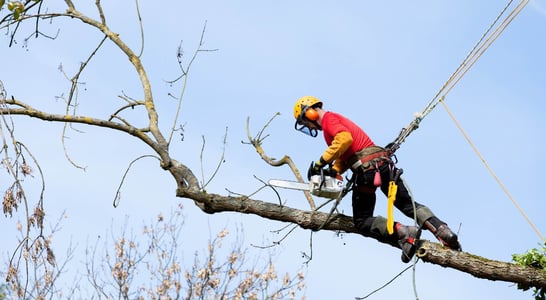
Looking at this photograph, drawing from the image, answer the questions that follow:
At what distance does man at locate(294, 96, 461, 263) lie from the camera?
688 centimetres

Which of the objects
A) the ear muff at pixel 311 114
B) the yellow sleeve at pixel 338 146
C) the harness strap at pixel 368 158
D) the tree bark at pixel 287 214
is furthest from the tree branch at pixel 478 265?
the ear muff at pixel 311 114

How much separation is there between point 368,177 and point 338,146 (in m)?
0.34

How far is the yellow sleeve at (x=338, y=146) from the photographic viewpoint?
6.95 meters

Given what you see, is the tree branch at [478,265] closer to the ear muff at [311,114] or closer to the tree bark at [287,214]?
the tree bark at [287,214]

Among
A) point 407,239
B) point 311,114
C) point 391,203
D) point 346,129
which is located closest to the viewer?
point 407,239

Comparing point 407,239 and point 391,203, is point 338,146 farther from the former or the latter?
point 407,239

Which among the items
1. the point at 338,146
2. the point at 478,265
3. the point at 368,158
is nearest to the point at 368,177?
the point at 368,158

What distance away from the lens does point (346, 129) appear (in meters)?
7.06

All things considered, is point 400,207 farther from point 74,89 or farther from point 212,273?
point 212,273

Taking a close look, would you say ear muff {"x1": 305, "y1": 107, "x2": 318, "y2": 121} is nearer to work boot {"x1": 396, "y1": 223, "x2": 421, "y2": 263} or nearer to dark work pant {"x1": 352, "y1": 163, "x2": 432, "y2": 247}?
dark work pant {"x1": 352, "y1": 163, "x2": 432, "y2": 247}

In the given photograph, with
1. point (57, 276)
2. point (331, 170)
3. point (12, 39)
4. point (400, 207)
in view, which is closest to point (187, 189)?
point (331, 170)

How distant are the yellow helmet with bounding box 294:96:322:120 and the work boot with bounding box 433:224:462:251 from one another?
132 centimetres

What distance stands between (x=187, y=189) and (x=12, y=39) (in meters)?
2.18

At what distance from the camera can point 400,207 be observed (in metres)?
7.16
